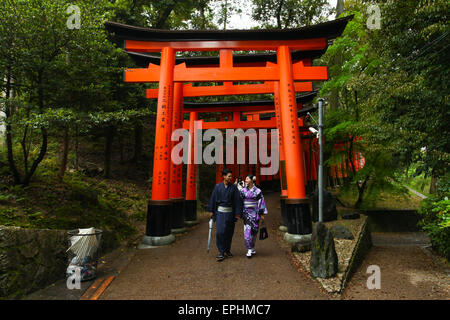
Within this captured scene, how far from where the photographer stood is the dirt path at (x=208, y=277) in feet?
12.5

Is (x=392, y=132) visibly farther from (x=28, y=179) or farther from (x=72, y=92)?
(x=28, y=179)

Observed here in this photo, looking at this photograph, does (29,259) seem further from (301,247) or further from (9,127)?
(301,247)

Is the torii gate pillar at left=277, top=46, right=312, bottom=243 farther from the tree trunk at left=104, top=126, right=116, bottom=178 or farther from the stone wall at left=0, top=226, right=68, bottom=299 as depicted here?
the tree trunk at left=104, top=126, right=116, bottom=178

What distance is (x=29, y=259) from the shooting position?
366 cm

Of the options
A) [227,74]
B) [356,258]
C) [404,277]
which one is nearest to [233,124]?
[227,74]

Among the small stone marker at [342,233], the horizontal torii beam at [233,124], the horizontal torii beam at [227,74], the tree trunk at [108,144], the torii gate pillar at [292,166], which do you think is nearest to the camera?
the small stone marker at [342,233]

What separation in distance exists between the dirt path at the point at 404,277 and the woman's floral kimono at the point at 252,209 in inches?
84.4

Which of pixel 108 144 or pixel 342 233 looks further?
pixel 108 144

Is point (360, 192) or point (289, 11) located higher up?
point (289, 11)

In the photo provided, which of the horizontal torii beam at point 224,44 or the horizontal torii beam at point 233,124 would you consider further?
the horizontal torii beam at point 233,124

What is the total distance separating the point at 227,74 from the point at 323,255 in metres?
5.22

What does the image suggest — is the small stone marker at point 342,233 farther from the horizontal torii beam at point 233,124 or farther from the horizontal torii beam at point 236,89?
the horizontal torii beam at point 233,124

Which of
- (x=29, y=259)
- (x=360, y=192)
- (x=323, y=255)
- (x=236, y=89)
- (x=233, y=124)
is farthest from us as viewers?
(x=233, y=124)

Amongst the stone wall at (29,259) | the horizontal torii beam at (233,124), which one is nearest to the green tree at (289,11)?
the horizontal torii beam at (233,124)
